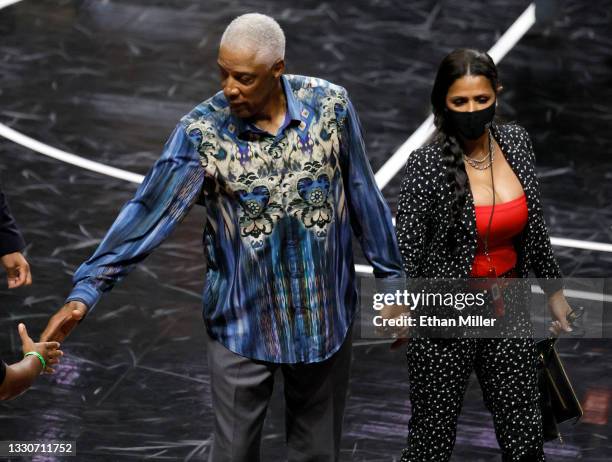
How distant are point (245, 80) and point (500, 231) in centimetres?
122

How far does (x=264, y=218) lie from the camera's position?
447 centimetres

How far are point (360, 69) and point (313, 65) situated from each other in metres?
0.37

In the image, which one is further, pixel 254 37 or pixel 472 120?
pixel 472 120

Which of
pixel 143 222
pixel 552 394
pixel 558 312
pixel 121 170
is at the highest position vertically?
pixel 121 170

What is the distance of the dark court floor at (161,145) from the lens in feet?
20.9

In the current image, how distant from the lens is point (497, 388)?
16.7 feet

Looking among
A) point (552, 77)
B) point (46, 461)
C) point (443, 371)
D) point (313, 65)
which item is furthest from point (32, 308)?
point (552, 77)

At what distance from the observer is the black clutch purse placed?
17.5 feet

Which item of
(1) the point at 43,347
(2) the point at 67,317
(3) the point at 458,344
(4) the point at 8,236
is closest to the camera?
(2) the point at 67,317

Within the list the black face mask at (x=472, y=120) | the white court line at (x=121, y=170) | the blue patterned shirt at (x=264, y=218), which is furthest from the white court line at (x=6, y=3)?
the blue patterned shirt at (x=264, y=218)

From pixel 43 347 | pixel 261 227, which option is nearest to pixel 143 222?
pixel 261 227

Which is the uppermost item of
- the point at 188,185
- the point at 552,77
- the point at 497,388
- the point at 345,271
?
the point at 552,77

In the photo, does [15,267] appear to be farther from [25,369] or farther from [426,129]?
[426,129]

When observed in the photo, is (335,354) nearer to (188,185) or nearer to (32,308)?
(188,185)
